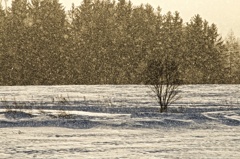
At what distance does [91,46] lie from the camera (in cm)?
5600

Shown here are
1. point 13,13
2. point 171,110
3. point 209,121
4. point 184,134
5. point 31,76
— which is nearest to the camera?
point 184,134

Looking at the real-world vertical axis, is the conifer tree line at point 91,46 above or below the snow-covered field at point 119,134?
above

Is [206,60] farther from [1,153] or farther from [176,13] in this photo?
[1,153]

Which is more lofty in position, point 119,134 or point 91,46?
point 91,46

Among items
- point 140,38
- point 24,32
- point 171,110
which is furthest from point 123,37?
point 171,110

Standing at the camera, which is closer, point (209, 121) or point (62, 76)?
point (209, 121)

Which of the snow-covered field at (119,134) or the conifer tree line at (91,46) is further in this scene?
the conifer tree line at (91,46)

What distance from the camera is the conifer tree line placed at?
5391 centimetres

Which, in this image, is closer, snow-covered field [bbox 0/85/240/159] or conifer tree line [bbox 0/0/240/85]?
snow-covered field [bbox 0/85/240/159]

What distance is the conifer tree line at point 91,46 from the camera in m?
53.9

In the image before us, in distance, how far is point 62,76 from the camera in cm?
5394

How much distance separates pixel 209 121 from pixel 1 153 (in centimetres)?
700

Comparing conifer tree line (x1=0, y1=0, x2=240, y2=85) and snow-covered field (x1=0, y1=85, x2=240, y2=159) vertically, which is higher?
conifer tree line (x1=0, y1=0, x2=240, y2=85)

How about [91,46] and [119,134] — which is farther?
[91,46]
